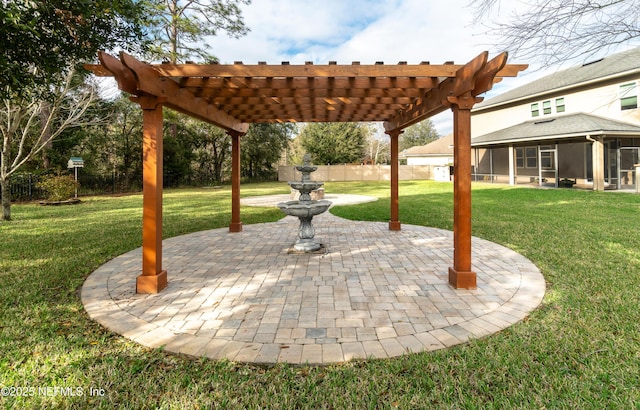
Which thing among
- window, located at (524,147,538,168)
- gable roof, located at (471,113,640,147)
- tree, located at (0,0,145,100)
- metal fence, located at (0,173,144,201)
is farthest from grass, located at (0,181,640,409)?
window, located at (524,147,538,168)

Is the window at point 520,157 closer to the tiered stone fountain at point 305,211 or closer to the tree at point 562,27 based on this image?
the tree at point 562,27

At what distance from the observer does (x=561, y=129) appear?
49.0ft

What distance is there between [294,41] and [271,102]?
1107cm

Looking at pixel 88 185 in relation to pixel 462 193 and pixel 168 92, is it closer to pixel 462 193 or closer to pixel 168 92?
pixel 168 92

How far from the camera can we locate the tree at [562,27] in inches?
166

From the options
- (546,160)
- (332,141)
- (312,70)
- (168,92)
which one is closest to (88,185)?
(168,92)

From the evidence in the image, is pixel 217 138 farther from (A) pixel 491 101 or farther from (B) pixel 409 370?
(B) pixel 409 370

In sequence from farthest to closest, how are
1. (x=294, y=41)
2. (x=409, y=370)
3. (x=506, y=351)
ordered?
(x=294, y=41) < (x=506, y=351) < (x=409, y=370)

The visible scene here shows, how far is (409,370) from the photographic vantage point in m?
2.20

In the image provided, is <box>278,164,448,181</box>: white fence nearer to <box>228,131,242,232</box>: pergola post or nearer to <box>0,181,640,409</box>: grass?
<box>228,131,242,232</box>: pergola post

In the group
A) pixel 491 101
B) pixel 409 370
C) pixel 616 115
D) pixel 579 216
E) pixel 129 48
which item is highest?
pixel 491 101

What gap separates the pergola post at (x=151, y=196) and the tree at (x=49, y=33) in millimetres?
1514

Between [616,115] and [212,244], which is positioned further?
[616,115]

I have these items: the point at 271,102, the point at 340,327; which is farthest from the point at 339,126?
the point at 340,327
